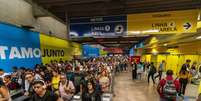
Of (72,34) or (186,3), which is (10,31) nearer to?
(72,34)

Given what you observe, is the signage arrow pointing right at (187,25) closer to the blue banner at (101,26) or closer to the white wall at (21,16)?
the blue banner at (101,26)

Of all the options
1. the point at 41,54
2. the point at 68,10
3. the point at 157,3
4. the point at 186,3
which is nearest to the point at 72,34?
the point at 68,10

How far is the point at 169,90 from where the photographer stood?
15.9 ft

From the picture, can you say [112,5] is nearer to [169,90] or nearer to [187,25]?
[187,25]

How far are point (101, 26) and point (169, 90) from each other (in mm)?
4391

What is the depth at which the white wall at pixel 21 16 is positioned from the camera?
6.26m

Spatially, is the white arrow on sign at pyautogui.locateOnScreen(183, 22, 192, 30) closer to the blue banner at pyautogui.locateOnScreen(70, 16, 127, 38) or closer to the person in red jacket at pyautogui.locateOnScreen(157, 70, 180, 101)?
the blue banner at pyautogui.locateOnScreen(70, 16, 127, 38)

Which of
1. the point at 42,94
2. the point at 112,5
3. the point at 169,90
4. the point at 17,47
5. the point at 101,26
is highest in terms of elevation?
the point at 112,5

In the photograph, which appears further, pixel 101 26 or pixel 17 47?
pixel 101 26

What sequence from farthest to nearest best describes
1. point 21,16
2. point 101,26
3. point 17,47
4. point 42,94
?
point 101,26
point 21,16
point 17,47
point 42,94

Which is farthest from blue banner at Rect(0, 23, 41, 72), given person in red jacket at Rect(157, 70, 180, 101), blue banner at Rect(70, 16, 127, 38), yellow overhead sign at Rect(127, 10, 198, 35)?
person in red jacket at Rect(157, 70, 180, 101)

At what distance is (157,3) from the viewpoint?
7762mm

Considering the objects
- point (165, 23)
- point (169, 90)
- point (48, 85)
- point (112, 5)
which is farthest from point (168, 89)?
point (112, 5)

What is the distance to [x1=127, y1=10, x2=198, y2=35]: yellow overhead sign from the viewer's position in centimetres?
755
